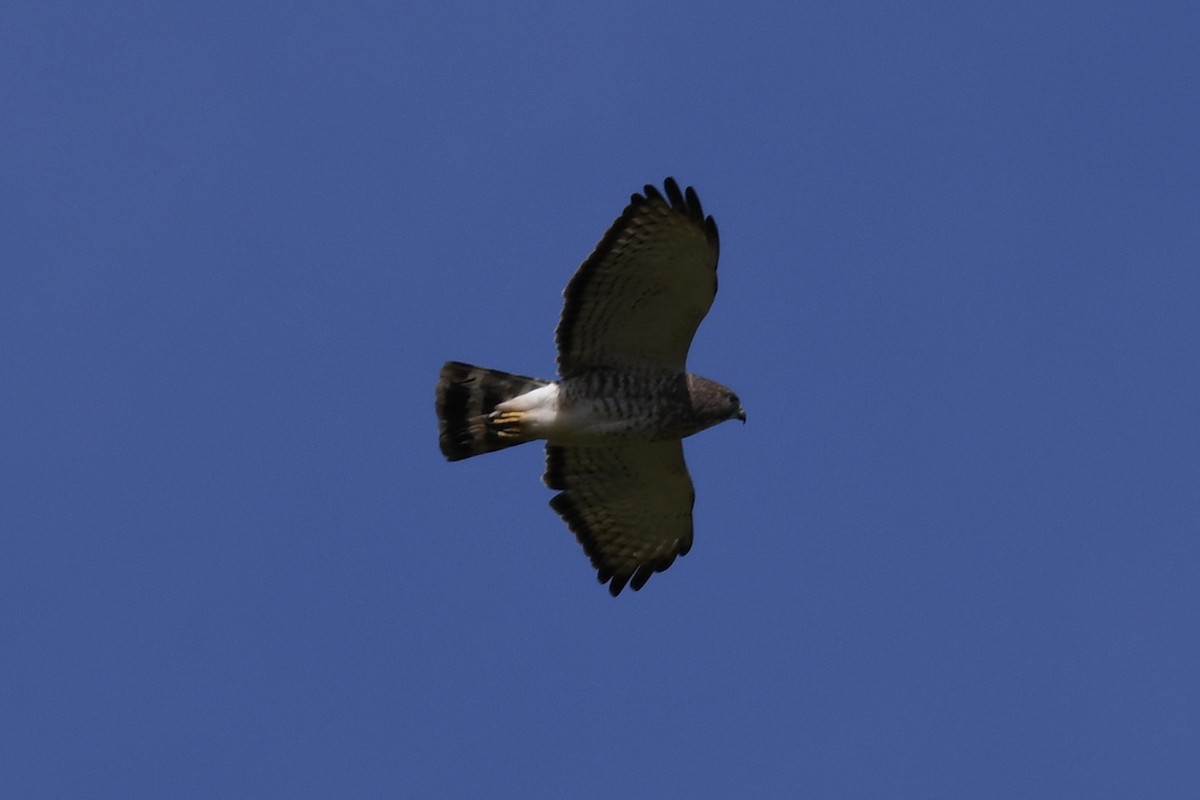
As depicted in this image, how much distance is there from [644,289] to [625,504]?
6.88 feet

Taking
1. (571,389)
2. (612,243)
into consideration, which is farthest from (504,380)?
(612,243)

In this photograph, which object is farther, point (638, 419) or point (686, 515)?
point (686, 515)

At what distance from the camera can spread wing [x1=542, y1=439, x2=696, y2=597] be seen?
14.4 meters

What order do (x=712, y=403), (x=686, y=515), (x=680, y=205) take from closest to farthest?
(x=680, y=205)
(x=712, y=403)
(x=686, y=515)

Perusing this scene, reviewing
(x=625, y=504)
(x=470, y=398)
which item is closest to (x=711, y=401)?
(x=625, y=504)

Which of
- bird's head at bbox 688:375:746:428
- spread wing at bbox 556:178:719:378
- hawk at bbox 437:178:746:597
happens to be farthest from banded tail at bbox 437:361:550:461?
bird's head at bbox 688:375:746:428

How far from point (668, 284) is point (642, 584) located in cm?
272

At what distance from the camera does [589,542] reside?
1473 cm

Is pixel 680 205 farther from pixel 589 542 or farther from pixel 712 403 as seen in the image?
pixel 589 542

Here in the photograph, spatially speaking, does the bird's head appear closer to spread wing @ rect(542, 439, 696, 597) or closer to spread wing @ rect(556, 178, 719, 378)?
spread wing @ rect(556, 178, 719, 378)

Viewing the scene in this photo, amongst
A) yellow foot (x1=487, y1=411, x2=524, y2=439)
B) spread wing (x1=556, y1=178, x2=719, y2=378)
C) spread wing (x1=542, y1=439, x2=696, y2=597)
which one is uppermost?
spread wing (x1=556, y1=178, x2=719, y2=378)

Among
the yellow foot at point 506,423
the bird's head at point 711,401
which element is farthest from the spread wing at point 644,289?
the yellow foot at point 506,423

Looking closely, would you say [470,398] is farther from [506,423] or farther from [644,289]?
[644,289]

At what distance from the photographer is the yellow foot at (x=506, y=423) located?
1361 centimetres
